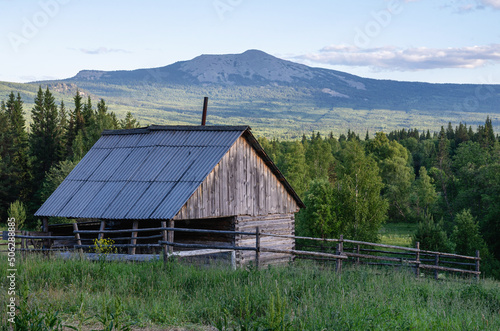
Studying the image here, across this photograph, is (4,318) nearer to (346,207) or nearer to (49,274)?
(49,274)

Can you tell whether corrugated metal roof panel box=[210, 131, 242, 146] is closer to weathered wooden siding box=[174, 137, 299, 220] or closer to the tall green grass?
weathered wooden siding box=[174, 137, 299, 220]

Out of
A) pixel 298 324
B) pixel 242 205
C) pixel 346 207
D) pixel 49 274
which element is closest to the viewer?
pixel 298 324

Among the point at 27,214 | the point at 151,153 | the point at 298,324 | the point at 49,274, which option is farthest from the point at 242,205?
the point at 27,214

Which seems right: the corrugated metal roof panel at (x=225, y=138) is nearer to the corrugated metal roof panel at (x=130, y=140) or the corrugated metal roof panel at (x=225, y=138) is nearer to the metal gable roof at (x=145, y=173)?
the metal gable roof at (x=145, y=173)

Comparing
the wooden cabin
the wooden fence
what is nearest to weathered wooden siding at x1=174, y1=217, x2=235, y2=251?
the wooden cabin

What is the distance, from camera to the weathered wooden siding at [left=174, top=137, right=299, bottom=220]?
19031 mm

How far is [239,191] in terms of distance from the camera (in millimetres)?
20750

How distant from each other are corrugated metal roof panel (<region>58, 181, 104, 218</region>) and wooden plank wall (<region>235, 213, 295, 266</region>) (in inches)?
237

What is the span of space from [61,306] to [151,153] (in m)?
13.8

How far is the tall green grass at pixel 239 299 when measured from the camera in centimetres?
682

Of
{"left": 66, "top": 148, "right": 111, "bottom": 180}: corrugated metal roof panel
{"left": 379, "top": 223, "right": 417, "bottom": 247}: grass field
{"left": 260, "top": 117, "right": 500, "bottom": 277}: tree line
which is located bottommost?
{"left": 379, "top": 223, "right": 417, "bottom": 247}: grass field

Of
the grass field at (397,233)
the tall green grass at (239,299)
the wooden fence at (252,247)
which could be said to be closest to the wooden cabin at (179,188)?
the wooden fence at (252,247)

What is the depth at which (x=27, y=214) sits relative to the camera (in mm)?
59875

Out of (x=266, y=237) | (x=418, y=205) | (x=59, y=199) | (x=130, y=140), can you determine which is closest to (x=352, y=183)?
(x=266, y=237)
